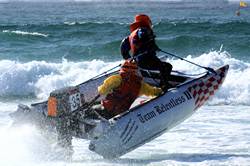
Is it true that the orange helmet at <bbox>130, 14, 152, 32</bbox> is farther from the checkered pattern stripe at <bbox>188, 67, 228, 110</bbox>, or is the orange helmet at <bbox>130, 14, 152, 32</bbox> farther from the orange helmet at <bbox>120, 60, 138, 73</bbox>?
the checkered pattern stripe at <bbox>188, 67, 228, 110</bbox>

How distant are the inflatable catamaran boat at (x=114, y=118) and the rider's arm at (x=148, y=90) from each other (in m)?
0.19

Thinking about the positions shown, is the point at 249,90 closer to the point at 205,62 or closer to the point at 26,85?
the point at 205,62

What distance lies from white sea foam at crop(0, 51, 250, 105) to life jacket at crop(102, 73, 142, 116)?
5.51m

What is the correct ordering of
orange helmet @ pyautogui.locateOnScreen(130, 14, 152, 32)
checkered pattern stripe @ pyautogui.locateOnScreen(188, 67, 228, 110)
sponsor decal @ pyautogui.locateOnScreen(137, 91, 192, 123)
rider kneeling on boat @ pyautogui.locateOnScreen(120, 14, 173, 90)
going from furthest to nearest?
checkered pattern stripe @ pyautogui.locateOnScreen(188, 67, 228, 110) → orange helmet @ pyautogui.locateOnScreen(130, 14, 152, 32) → rider kneeling on boat @ pyautogui.locateOnScreen(120, 14, 173, 90) → sponsor decal @ pyautogui.locateOnScreen(137, 91, 192, 123)

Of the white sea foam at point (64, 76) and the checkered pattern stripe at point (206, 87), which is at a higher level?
the checkered pattern stripe at point (206, 87)

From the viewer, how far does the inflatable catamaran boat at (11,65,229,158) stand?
8.35 meters

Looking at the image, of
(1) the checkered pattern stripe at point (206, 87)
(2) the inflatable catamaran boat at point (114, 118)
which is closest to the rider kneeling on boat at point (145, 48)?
(2) the inflatable catamaran boat at point (114, 118)

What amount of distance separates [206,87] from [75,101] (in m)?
2.06

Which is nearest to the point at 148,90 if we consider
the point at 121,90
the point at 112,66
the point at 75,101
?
the point at 121,90

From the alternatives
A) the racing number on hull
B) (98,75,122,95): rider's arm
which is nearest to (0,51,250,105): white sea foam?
(98,75,122,95): rider's arm

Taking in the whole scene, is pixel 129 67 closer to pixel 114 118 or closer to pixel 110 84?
pixel 110 84

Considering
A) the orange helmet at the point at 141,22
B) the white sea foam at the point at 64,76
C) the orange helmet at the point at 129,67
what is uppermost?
the orange helmet at the point at 141,22

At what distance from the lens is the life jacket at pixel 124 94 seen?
346 inches

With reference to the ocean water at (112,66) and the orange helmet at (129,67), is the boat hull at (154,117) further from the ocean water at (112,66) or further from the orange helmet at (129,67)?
the orange helmet at (129,67)
